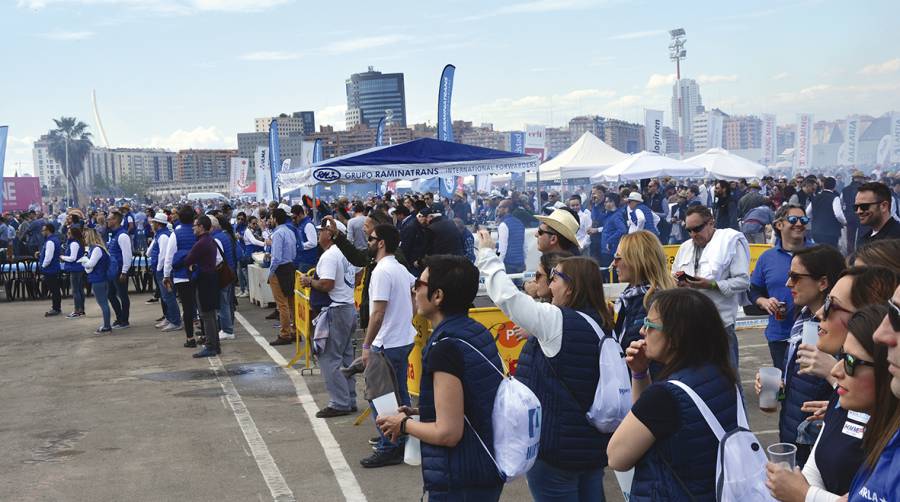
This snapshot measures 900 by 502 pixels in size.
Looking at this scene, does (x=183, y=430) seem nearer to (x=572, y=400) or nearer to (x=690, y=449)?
(x=572, y=400)

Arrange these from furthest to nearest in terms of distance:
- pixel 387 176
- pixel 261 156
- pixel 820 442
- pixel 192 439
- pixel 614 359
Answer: pixel 261 156 < pixel 387 176 < pixel 192 439 < pixel 614 359 < pixel 820 442

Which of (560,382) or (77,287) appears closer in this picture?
(560,382)

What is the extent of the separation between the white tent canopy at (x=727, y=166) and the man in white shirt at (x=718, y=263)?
28.2 metres

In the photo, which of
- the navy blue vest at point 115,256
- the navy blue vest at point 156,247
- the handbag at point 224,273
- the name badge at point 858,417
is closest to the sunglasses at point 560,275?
the name badge at point 858,417

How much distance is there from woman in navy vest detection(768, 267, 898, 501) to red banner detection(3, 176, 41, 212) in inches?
1810

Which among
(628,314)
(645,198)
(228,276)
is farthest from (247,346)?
(645,198)

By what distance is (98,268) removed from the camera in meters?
15.3

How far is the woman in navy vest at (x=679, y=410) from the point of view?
9.86ft

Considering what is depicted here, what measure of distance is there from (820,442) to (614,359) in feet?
4.25

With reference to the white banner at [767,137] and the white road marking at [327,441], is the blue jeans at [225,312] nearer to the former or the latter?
the white road marking at [327,441]

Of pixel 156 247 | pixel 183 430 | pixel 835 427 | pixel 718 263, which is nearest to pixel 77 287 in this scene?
pixel 156 247

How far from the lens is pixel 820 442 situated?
111 inches

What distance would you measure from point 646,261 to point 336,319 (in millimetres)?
4161

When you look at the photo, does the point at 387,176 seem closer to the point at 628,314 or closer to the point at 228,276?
the point at 228,276
